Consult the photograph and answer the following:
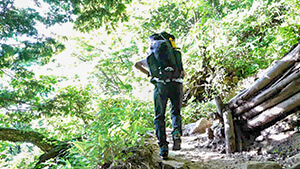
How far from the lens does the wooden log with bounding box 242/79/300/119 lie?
3006mm

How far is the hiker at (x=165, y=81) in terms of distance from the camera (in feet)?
9.28

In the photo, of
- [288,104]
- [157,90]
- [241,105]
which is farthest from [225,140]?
[157,90]

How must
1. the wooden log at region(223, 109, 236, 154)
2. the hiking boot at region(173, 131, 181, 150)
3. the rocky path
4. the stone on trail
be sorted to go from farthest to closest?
the stone on trail
the wooden log at region(223, 109, 236, 154)
the hiking boot at region(173, 131, 181, 150)
the rocky path

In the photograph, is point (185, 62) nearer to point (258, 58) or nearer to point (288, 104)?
point (258, 58)

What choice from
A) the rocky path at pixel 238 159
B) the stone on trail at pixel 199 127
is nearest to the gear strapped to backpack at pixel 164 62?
the rocky path at pixel 238 159

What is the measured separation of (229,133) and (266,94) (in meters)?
0.94

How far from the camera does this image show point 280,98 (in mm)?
3131

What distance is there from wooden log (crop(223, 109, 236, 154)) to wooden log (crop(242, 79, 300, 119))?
397mm

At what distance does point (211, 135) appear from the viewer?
4070mm

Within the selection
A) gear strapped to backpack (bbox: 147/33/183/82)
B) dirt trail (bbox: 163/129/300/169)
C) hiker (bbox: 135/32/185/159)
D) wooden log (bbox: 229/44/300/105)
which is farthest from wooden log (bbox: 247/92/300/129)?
gear strapped to backpack (bbox: 147/33/183/82)

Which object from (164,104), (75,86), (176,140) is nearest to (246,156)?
(176,140)

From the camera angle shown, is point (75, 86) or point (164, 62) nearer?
Result: point (164, 62)

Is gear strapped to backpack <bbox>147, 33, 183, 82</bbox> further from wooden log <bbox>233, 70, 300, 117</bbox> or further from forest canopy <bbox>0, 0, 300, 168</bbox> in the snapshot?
wooden log <bbox>233, 70, 300, 117</bbox>

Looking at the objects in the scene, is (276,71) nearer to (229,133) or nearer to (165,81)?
(229,133)
